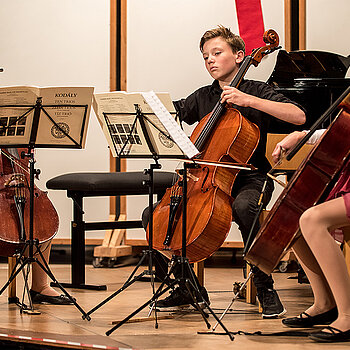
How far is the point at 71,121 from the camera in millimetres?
2809

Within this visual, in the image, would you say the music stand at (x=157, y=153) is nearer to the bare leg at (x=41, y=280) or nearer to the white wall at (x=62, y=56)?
the bare leg at (x=41, y=280)

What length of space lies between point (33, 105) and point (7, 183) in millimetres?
476

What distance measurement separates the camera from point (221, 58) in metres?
3.12

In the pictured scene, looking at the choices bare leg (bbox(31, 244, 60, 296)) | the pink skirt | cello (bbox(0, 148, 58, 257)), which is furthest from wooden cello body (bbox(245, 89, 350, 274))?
bare leg (bbox(31, 244, 60, 296))

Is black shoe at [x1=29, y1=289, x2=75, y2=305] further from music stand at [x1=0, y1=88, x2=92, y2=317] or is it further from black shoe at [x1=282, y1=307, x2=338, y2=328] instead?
black shoe at [x1=282, y1=307, x2=338, y2=328]

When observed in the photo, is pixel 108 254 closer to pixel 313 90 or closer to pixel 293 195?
pixel 313 90

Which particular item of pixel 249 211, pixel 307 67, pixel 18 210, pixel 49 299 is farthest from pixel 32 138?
pixel 307 67

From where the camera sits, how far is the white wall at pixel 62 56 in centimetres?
509

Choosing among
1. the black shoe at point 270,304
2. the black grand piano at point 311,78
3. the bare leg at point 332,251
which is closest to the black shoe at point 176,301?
the black shoe at point 270,304

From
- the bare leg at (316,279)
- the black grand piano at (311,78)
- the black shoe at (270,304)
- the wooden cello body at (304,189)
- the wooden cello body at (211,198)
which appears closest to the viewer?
the wooden cello body at (304,189)

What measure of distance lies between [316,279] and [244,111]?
917 millimetres

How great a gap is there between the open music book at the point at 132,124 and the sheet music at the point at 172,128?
0.22 feet

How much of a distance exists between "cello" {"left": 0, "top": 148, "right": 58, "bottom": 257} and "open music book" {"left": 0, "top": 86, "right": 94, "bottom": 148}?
0.29 metres

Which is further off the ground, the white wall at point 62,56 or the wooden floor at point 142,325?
the white wall at point 62,56
